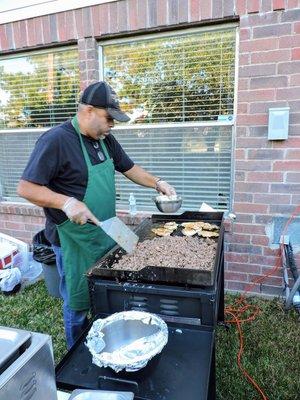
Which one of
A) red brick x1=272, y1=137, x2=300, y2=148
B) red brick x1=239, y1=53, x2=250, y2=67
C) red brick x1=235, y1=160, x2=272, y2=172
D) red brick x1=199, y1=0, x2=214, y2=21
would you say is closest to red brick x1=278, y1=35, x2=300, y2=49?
red brick x1=239, y1=53, x2=250, y2=67

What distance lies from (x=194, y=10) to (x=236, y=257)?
2355mm

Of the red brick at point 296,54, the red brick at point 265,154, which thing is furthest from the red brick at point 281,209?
the red brick at point 296,54

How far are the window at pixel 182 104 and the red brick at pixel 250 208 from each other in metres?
0.19

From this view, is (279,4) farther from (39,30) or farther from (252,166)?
(39,30)

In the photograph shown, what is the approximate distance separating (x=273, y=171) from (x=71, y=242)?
6.32ft

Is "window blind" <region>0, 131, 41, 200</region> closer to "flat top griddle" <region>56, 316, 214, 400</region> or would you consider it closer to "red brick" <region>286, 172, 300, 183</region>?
"red brick" <region>286, 172, 300, 183</region>

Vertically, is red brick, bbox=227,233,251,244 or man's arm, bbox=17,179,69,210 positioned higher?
man's arm, bbox=17,179,69,210

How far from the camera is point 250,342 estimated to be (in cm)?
255

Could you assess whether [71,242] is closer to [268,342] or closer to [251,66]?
[268,342]

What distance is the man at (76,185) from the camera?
1.87 meters

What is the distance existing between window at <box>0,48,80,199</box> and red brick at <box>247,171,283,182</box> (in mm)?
2113

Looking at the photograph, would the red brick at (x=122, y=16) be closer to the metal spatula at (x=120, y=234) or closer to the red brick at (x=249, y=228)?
the metal spatula at (x=120, y=234)

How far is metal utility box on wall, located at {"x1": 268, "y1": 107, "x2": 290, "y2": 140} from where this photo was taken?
268 cm

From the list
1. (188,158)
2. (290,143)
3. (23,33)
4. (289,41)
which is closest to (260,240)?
(290,143)
